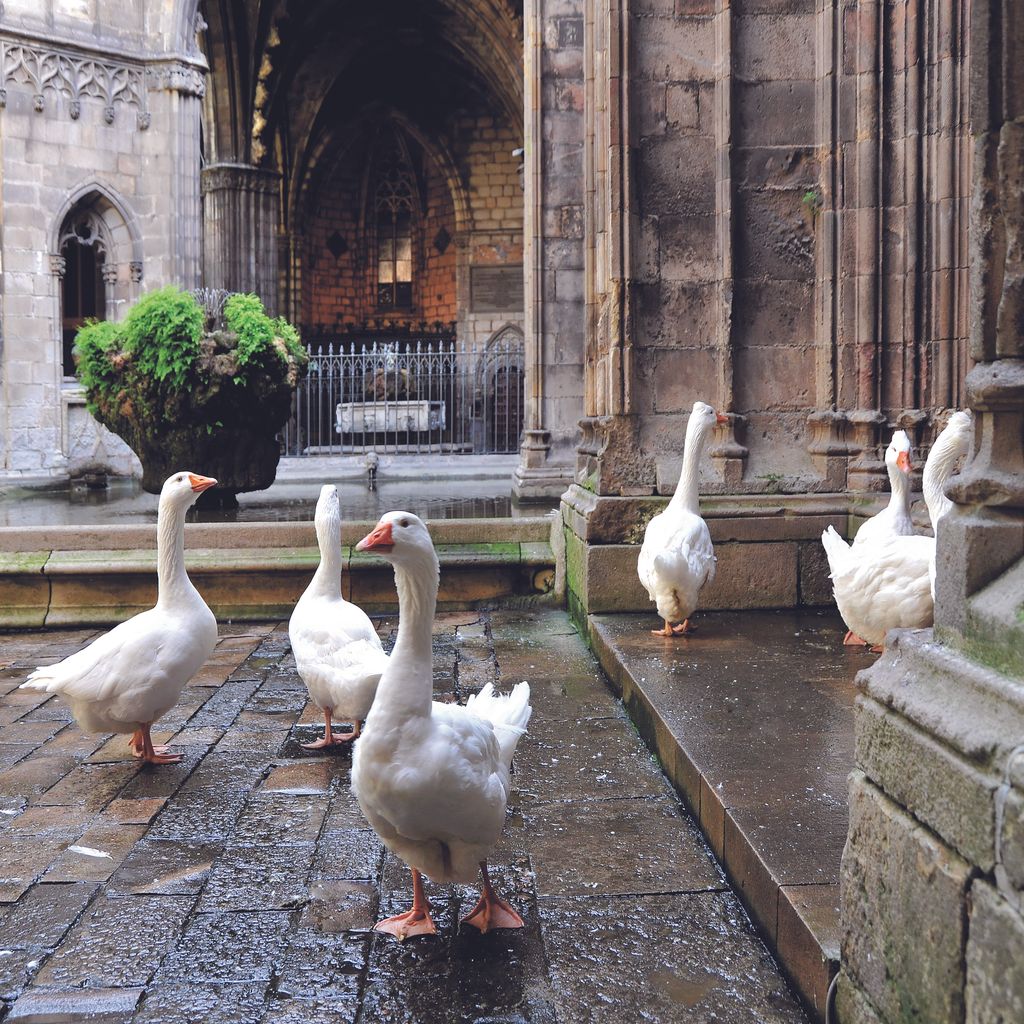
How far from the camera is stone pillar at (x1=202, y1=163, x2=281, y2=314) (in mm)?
21000

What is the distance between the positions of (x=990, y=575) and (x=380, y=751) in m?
1.26

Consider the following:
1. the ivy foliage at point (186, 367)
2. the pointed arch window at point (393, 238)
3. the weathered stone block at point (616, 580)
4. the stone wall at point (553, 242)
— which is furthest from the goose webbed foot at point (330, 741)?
the pointed arch window at point (393, 238)

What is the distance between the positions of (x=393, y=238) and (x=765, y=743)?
1024 inches

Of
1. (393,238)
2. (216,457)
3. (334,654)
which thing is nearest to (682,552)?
(334,654)

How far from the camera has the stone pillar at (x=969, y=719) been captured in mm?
1579

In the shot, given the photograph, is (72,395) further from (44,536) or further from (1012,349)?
(1012,349)

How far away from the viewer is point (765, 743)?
3299 millimetres

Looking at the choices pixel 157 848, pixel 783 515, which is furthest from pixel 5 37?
pixel 157 848

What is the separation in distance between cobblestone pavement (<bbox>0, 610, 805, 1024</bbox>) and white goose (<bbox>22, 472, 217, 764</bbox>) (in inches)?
7.6

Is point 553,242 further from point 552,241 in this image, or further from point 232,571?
point 232,571

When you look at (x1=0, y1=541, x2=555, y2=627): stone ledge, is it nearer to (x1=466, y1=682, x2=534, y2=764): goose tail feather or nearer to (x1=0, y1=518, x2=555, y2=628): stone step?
(x1=0, y1=518, x2=555, y2=628): stone step

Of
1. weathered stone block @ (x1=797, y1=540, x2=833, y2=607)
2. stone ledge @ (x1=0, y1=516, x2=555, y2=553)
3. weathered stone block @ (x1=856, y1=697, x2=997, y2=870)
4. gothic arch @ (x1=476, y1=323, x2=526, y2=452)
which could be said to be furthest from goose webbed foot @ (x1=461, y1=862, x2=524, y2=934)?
gothic arch @ (x1=476, y1=323, x2=526, y2=452)

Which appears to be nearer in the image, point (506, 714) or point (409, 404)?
point (506, 714)

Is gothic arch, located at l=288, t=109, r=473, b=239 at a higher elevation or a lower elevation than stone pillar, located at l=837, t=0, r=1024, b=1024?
higher
